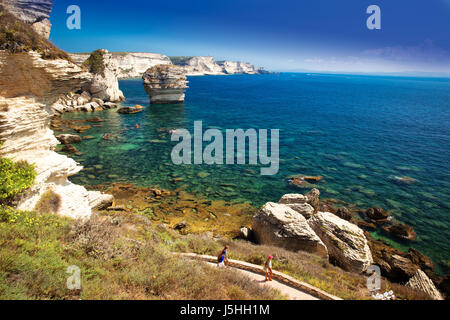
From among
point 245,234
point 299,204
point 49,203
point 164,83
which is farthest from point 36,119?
point 164,83

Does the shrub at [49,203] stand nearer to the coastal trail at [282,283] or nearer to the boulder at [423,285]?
the coastal trail at [282,283]

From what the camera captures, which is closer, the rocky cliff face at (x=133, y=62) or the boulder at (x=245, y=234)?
the boulder at (x=245, y=234)

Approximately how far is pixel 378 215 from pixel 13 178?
77.5ft

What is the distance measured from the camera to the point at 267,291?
7.92 m

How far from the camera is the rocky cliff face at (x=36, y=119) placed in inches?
459

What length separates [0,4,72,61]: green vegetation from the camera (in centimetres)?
1152

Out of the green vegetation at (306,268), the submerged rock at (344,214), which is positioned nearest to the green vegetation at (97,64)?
the green vegetation at (306,268)

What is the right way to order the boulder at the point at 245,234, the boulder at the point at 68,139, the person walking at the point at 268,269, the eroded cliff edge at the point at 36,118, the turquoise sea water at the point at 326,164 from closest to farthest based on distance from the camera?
1. the person walking at the point at 268,269
2. the eroded cliff edge at the point at 36,118
3. the boulder at the point at 245,234
4. the turquoise sea water at the point at 326,164
5. the boulder at the point at 68,139

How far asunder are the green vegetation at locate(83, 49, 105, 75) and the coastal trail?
6195 centimetres

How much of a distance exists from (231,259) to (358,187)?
57.8 ft

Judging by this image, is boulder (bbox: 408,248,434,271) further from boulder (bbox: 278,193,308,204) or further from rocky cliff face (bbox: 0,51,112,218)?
rocky cliff face (bbox: 0,51,112,218)

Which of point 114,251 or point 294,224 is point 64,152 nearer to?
point 114,251

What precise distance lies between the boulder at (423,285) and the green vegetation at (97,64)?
67.6 metres

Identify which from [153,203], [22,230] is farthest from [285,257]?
[153,203]
